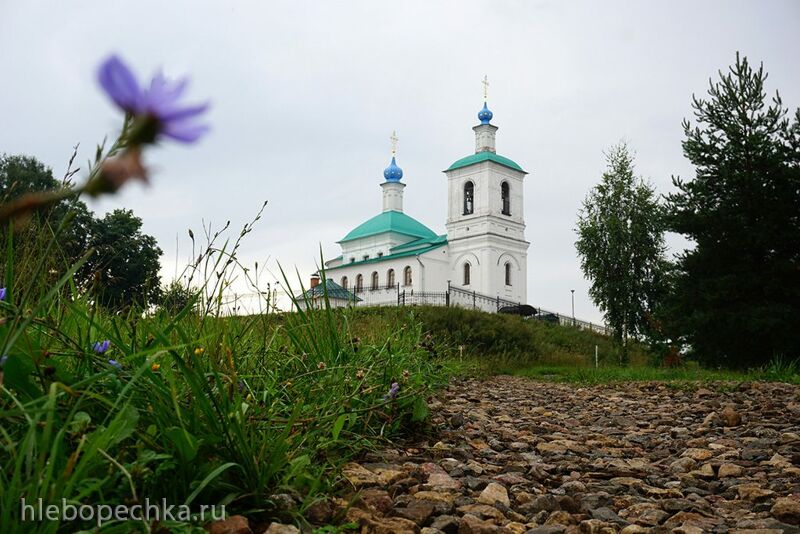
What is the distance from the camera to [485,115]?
43.4 meters

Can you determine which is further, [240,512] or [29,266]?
[29,266]

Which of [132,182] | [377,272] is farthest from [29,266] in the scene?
[377,272]

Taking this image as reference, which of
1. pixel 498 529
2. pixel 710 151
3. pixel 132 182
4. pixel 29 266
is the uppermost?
pixel 710 151

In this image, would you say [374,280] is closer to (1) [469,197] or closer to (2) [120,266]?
(1) [469,197]

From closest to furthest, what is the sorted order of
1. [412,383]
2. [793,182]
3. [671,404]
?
[412,383] → [671,404] → [793,182]

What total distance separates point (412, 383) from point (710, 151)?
33.3ft

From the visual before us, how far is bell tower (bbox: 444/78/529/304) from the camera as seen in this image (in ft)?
136

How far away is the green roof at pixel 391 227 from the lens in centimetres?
4841

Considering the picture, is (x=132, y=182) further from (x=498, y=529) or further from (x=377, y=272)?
(x=377, y=272)

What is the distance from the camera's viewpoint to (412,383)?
400 centimetres

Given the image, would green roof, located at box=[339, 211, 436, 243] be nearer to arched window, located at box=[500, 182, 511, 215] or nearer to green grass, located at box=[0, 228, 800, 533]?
arched window, located at box=[500, 182, 511, 215]

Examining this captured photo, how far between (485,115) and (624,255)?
2327 cm

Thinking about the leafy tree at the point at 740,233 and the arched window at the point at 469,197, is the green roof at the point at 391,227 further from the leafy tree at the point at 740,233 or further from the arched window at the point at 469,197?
the leafy tree at the point at 740,233

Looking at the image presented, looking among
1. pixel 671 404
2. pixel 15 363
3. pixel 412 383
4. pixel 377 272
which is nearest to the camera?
pixel 15 363
